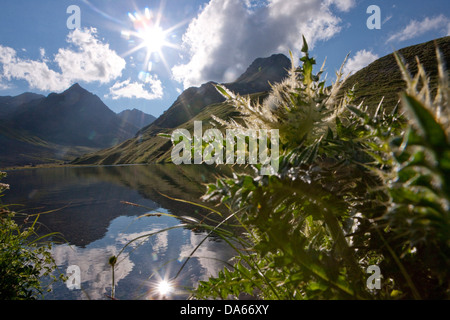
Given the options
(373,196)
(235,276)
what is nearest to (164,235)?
(235,276)

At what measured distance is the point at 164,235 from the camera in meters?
10.5

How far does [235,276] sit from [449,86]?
Answer: 4.53 ft

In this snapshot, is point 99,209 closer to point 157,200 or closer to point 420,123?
point 157,200
